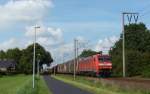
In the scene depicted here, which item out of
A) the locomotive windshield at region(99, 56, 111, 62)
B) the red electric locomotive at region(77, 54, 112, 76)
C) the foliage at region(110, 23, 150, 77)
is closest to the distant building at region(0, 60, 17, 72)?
the foliage at region(110, 23, 150, 77)

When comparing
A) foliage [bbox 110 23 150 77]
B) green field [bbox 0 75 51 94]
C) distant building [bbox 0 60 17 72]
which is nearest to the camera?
green field [bbox 0 75 51 94]

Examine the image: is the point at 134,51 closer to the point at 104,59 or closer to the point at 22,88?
the point at 104,59

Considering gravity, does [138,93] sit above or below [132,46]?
below

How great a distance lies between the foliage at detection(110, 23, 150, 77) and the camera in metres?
88.0

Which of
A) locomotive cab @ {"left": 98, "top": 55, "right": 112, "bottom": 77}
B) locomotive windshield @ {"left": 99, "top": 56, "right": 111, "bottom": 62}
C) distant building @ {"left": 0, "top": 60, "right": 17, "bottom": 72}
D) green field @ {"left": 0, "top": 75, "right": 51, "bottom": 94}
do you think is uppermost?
distant building @ {"left": 0, "top": 60, "right": 17, "bottom": 72}

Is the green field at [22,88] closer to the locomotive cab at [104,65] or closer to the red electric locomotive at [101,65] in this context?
the red electric locomotive at [101,65]

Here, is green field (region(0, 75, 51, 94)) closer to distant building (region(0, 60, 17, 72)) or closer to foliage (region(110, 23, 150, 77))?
foliage (region(110, 23, 150, 77))

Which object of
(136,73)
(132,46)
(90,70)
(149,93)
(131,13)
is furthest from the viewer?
(132,46)

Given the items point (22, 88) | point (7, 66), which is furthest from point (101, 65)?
point (7, 66)

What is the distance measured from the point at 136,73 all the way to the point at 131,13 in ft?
53.7

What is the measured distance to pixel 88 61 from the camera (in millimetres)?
82562

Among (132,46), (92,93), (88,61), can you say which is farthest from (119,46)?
(92,93)

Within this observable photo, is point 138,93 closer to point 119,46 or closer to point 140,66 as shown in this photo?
point 140,66

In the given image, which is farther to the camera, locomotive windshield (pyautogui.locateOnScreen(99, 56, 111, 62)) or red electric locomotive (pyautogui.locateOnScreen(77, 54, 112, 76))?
locomotive windshield (pyautogui.locateOnScreen(99, 56, 111, 62))
